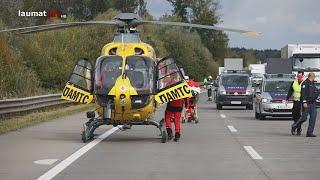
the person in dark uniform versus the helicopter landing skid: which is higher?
the person in dark uniform

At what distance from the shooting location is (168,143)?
1792cm

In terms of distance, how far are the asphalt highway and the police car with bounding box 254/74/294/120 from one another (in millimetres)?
4698

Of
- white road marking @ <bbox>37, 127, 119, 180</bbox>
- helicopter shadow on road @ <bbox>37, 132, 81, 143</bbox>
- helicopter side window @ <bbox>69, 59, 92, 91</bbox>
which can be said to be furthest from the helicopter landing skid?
helicopter side window @ <bbox>69, 59, 92, 91</bbox>

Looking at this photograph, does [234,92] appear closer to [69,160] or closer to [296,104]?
[296,104]

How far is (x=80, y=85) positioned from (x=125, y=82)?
4.95 ft

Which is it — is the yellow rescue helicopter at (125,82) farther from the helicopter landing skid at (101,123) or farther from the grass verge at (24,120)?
the grass verge at (24,120)

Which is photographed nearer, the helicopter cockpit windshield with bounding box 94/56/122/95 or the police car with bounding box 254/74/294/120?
the helicopter cockpit windshield with bounding box 94/56/122/95

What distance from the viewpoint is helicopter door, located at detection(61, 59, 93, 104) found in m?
18.2

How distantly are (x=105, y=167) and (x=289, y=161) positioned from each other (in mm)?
3677

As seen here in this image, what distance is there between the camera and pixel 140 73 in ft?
58.6

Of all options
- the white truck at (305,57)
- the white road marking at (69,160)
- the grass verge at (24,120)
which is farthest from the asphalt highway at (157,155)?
the white truck at (305,57)

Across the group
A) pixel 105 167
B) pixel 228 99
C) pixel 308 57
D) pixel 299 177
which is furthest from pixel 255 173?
pixel 308 57

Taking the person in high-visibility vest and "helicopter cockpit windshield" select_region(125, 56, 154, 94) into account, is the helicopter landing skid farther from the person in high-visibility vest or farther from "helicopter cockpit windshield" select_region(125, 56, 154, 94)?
the person in high-visibility vest

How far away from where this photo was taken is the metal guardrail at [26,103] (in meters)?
26.1
